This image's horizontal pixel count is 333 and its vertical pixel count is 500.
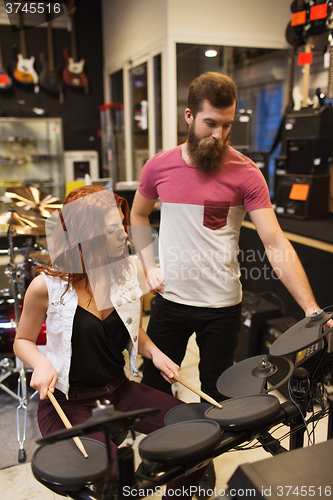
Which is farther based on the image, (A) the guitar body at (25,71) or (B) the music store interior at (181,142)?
(A) the guitar body at (25,71)

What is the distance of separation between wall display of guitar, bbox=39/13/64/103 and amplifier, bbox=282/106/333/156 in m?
4.10

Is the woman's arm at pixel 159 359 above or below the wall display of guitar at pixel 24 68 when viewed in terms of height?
below

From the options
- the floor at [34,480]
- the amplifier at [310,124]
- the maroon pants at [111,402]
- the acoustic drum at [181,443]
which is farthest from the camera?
the amplifier at [310,124]

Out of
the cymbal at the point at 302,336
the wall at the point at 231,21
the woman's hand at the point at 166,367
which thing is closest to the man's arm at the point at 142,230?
the woman's hand at the point at 166,367

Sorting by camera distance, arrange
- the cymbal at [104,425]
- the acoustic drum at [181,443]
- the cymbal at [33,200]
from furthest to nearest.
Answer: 1. the cymbal at [33,200]
2. the acoustic drum at [181,443]
3. the cymbal at [104,425]

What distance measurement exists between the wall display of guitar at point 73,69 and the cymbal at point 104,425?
239 inches

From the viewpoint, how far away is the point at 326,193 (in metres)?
2.84

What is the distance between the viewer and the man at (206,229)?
4.54 ft

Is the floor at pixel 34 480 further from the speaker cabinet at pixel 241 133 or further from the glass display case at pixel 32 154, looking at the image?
the glass display case at pixel 32 154

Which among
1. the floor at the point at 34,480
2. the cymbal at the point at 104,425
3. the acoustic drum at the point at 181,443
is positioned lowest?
the floor at the point at 34,480

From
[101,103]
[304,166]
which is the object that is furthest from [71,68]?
[304,166]

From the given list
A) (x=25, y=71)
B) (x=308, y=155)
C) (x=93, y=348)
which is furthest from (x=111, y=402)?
(x=25, y=71)

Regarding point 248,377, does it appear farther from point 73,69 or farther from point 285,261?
point 73,69

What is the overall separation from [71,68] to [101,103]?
0.65 meters
